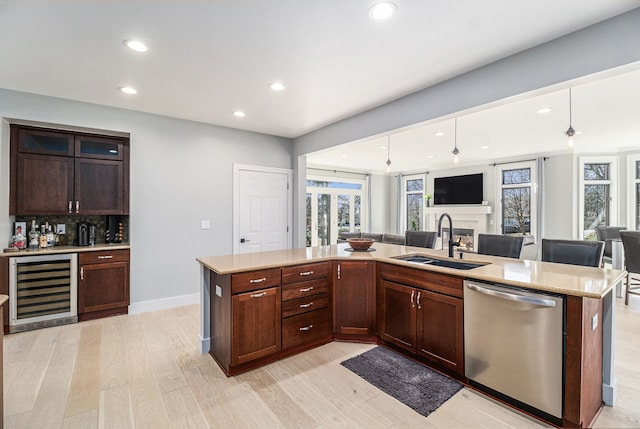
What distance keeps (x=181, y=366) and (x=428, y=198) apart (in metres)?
7.66

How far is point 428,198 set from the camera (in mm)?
8625

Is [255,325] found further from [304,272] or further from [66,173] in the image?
[66,173]

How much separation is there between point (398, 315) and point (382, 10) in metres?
2.37

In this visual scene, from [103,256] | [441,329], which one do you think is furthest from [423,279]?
[103,256]

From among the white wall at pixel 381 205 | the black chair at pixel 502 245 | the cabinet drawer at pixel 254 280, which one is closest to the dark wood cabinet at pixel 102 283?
the cabinet drawer at pixel 254 280

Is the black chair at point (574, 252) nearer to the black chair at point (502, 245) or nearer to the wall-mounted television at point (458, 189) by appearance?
the black chair at point (502, 245)

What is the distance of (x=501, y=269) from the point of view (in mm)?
2312

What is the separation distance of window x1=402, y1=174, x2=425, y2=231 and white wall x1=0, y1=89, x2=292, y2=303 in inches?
242

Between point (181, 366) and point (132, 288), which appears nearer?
point (181, 366)

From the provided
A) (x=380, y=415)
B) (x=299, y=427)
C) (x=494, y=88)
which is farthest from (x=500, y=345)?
(x=494, y=88)

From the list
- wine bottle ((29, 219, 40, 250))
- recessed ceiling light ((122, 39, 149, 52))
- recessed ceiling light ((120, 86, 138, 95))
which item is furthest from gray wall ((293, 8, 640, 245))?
wine bottle ((29, 219, 40, 250))

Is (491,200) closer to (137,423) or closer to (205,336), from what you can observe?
(205,336)

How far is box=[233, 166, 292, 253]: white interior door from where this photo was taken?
4.68m

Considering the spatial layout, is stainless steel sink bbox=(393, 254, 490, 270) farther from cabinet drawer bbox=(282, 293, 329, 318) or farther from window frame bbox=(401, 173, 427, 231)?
window frame bbox=(401, 173, 427, 231)
